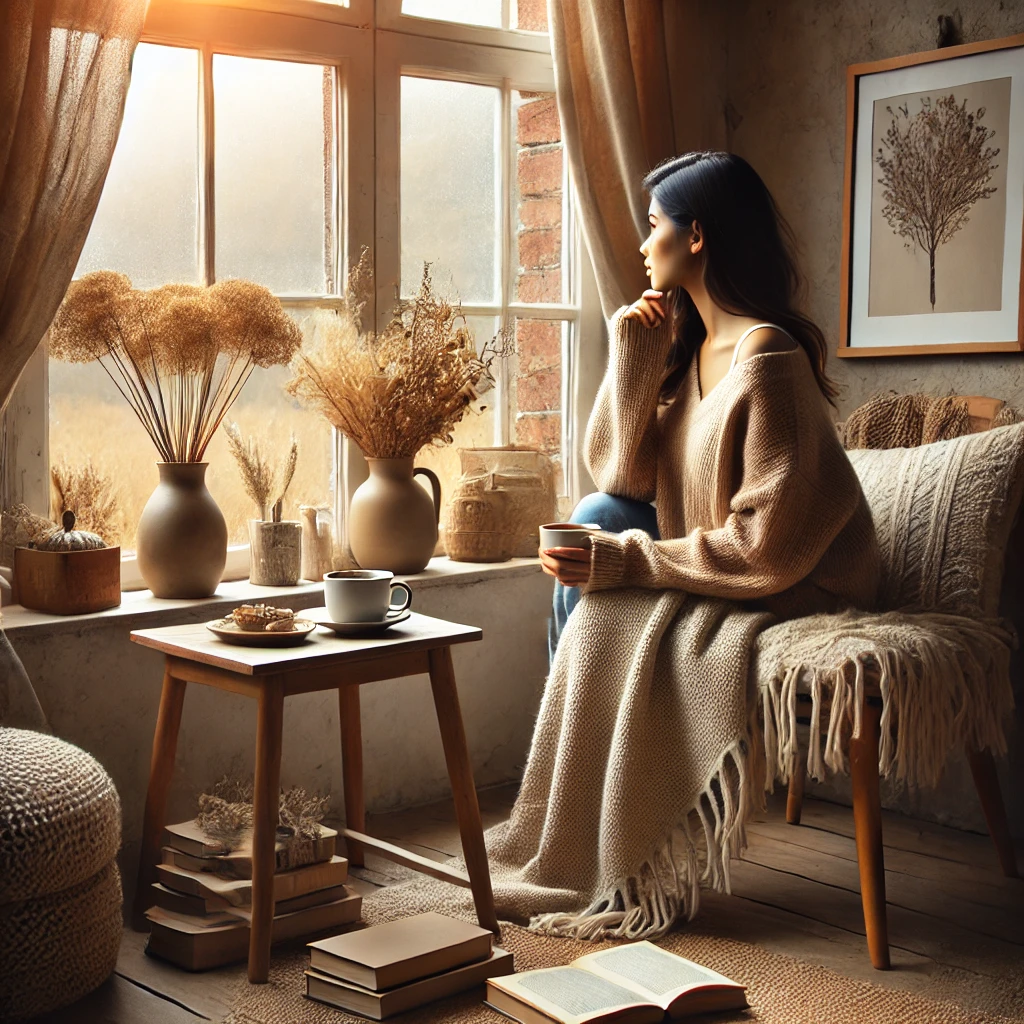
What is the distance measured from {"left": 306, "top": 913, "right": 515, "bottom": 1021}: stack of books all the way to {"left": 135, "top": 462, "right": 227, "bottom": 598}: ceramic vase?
86cm

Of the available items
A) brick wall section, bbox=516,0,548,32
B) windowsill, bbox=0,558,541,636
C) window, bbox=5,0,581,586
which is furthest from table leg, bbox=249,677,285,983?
brick wall section, bbox=516,0,548,32

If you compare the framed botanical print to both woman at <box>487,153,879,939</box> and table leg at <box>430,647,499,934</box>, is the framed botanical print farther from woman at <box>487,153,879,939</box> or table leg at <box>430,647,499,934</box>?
table leg at <box>430,647,499,934</box>

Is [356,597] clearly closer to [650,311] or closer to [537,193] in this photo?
[650,311]

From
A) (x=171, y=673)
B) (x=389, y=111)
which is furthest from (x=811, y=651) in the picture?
(x=389, y=111)

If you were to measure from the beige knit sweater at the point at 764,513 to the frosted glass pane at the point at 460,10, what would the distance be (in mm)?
1246

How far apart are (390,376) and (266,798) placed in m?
1.15

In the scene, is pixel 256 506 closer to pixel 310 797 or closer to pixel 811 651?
pixel 310 797

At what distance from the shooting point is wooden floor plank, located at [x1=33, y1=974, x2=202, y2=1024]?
76.8 inches

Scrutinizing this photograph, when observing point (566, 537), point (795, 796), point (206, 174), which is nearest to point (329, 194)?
point (206, 174)

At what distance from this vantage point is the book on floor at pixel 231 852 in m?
2.19

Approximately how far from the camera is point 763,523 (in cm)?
239

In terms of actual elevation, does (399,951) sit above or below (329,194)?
below

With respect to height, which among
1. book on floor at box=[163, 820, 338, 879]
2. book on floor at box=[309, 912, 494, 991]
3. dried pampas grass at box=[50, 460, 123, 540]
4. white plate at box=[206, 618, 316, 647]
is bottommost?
book on floor at box=[309, 912, 494, 991]

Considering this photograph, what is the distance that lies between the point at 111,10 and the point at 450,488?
141cm
